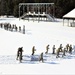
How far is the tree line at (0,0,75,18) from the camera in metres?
69.9

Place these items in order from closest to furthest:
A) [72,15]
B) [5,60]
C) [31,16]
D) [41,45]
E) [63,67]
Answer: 1. [63,67]
2. [5,60]
3. [41,45]
4. [72,15]
5. [31,16]

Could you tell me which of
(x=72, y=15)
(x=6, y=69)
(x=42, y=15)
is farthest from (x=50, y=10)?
(x=6, y=69)

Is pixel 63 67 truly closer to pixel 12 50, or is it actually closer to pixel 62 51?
pixel 62 51

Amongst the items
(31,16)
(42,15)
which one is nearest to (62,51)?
(42,15)

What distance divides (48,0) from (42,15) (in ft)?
58.6

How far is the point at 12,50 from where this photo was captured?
23.0 m

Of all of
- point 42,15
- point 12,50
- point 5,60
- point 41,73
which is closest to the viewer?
point 41,73

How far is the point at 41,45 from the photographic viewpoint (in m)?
25.4

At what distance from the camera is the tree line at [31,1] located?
69938mm

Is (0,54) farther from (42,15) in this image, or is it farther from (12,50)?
(42,15)

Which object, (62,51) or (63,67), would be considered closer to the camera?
(63,67)

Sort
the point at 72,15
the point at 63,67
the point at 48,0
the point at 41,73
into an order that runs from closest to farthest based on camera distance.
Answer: the point at 41,73 < the point at 63,67 < the point at 72,15 < the point at 48,0

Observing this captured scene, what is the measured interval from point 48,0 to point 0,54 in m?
56.5

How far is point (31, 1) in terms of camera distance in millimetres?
76812
